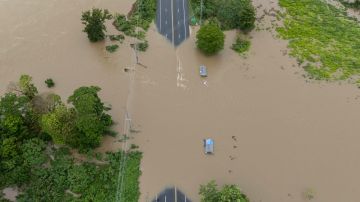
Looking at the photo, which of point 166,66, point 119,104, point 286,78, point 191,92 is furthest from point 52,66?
point 286,78

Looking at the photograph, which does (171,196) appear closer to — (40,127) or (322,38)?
(40,127)

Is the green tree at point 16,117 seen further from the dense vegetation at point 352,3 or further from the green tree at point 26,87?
the dense vegetation at point 352,3

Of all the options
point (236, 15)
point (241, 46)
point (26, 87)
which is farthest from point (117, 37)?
point (241, 46)

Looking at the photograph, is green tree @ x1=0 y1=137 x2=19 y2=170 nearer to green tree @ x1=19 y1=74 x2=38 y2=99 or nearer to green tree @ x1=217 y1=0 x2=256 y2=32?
green tree @ x1=19 y1=74 x2=38 y2=99

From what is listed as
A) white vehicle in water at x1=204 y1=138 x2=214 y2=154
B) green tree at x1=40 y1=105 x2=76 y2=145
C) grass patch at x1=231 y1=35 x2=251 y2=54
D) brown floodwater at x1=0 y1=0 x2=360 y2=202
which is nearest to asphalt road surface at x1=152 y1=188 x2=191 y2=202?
brown floodwater at x1=0 y1=0 x2=360 y2=202

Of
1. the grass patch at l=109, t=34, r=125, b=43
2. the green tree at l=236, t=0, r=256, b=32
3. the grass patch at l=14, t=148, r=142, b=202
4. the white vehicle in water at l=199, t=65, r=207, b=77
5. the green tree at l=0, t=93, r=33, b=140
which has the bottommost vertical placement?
the grass patch at l=14, t=148, r=142, b=202

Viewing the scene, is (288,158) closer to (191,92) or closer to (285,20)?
(191,92)
